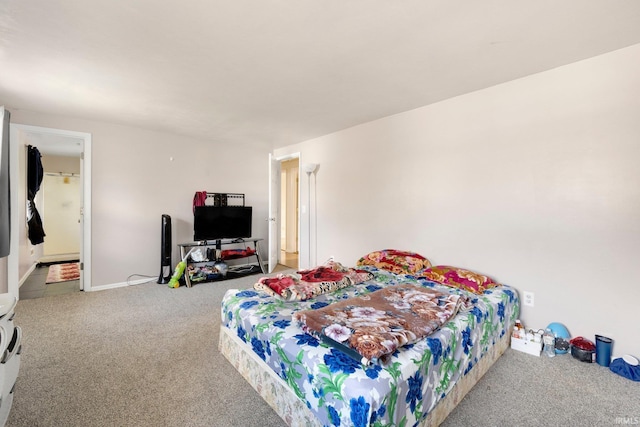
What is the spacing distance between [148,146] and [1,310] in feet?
11.6

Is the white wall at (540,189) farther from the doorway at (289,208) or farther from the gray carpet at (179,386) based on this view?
the doorway at (289,208)

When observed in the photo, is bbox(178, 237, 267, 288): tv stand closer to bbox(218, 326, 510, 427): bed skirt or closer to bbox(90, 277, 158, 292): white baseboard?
bbox(90, 277, 158, 292): white baseboard

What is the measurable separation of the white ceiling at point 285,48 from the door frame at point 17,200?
1.46 feet

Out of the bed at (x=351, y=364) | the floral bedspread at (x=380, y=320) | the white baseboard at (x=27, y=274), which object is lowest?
the white baseboard at (x=27, y=274)

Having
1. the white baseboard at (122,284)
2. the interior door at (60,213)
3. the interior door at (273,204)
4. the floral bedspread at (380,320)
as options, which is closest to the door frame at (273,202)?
the interior door at (273,204)

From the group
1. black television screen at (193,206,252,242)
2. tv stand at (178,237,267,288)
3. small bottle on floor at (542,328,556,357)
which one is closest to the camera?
small bottle on floor at (542,328,556,357)

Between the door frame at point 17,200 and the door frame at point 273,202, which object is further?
the door frame at point 273,202

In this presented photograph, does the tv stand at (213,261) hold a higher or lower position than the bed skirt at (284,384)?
higher

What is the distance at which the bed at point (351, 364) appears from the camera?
118 centimetres

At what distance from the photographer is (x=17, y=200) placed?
3488 mm

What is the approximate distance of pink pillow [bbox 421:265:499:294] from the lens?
8.00ft

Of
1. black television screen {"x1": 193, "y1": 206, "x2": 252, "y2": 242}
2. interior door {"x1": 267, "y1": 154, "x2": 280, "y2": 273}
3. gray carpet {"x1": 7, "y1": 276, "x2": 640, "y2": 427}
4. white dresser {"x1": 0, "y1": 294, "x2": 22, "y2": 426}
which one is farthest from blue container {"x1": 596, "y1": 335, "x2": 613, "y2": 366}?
black television screen {"x1": 193, "y1": 206, "x2": 252, "y2": 242}

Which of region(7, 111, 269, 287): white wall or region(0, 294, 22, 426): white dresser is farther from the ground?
region(7, 111, 269, 287): white wall

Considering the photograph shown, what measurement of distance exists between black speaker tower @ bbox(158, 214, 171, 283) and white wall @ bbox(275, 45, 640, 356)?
325 cm
